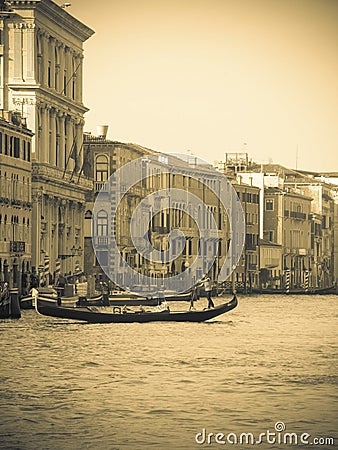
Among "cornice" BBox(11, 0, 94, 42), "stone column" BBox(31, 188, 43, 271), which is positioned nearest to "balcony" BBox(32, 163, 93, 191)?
"stone column" BBox(31, 188, 43, 271)

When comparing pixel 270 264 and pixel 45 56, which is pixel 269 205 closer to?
pixel 270 264

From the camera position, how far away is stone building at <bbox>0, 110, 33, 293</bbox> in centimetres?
5825

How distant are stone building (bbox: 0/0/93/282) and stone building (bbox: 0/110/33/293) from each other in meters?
1.94

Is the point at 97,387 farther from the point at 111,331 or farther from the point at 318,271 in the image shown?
the point at 318,271

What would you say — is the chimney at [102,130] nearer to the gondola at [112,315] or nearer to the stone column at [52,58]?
the stone column at [52,58]

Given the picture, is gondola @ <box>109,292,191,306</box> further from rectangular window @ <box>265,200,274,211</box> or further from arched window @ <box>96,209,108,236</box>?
rectangular window @ <box>265,200,274,211</box>

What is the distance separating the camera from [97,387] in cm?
2758

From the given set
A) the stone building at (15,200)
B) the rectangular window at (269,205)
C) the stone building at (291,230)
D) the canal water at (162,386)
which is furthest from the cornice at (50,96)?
the stone building at (291,230)

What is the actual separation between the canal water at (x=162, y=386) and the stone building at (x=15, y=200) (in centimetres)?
1386

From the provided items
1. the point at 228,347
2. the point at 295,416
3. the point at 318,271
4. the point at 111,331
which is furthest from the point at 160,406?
the point at 318,271

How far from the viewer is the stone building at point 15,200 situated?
58.2 metres

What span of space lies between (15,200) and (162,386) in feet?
109

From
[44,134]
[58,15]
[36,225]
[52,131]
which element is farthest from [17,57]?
[36,225]

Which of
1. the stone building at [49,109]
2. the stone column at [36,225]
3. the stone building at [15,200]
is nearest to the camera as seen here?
the stone building at [15,200]
